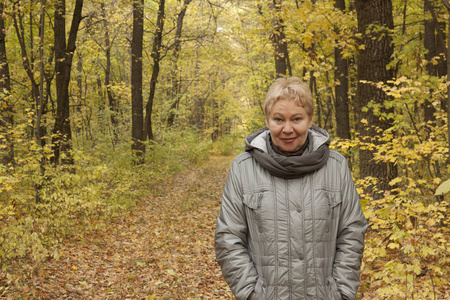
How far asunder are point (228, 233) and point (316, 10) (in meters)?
6.95

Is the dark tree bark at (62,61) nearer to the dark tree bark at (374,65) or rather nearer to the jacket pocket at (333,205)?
the dark tree bark at (374,65)

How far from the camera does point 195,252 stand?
8000 millimetres

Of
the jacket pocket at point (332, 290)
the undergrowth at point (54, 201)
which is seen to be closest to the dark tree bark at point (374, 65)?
the jacket pocket at point (332, 290)

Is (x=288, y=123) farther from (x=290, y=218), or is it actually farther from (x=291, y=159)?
(x=290, y=218)

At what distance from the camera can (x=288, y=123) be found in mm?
2383

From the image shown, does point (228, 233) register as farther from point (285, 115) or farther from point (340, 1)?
point (340, 1)

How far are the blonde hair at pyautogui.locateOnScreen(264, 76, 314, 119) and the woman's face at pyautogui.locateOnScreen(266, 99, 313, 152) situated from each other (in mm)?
24

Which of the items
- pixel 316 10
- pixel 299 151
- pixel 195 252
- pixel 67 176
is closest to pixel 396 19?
pixel 316 10

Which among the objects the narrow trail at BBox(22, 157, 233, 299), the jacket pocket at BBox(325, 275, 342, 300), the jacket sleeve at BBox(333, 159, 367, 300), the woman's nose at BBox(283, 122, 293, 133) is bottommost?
the narrow trail at BBox(22, 157, 233, 299)

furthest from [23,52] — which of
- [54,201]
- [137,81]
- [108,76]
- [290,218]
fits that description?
[290,218]

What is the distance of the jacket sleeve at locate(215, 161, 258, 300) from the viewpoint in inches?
90.4

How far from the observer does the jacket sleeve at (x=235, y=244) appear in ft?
7.53

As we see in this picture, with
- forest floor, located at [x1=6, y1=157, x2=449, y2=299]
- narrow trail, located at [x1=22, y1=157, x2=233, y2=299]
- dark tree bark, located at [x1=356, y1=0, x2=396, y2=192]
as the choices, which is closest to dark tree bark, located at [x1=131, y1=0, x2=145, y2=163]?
forest floor, located at [x1=6, y1=157, x2=449, y2=299]

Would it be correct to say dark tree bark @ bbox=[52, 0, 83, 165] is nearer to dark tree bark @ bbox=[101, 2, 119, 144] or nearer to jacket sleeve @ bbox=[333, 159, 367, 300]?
dark tree bark @ bbox=[101, 2, 119, 144]
